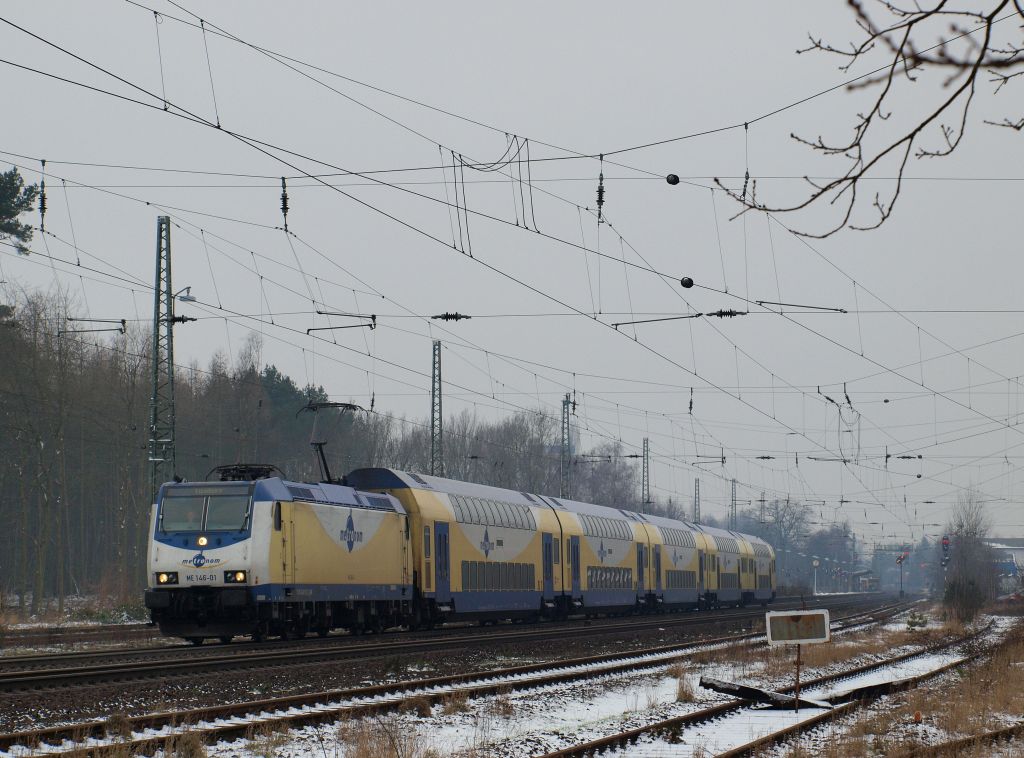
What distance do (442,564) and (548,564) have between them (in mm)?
7617

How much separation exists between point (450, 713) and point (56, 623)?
26.1 m

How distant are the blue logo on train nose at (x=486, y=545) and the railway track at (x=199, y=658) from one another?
12.0 ft

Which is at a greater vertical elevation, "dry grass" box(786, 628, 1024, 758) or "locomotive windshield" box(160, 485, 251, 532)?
"locomotive windshield" box(160, 485, 251, 532)

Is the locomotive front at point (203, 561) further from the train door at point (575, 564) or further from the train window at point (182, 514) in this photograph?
the train door at point (575, 564)

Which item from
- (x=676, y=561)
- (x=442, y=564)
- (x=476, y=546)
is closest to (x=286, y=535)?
(x=442, y=564)

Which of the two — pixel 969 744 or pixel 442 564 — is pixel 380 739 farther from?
pixel 442 564

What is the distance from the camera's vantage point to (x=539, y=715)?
17062 mm

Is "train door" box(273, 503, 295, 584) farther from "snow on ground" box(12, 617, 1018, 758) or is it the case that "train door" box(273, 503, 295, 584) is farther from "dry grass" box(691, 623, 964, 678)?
"dry grass" box(691, 623, 964, 678)

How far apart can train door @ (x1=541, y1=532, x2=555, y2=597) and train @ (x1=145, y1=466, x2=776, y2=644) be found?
0.07m

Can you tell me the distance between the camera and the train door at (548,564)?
133ft

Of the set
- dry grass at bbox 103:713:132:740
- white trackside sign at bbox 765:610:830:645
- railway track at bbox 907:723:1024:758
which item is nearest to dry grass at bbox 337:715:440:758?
dry grass at bbox 103:713:132:740

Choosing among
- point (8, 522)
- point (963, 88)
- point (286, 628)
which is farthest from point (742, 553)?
point (963, 88)

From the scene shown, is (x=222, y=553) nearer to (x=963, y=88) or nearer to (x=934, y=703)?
(x=934, y=703)

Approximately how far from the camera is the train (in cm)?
2600
